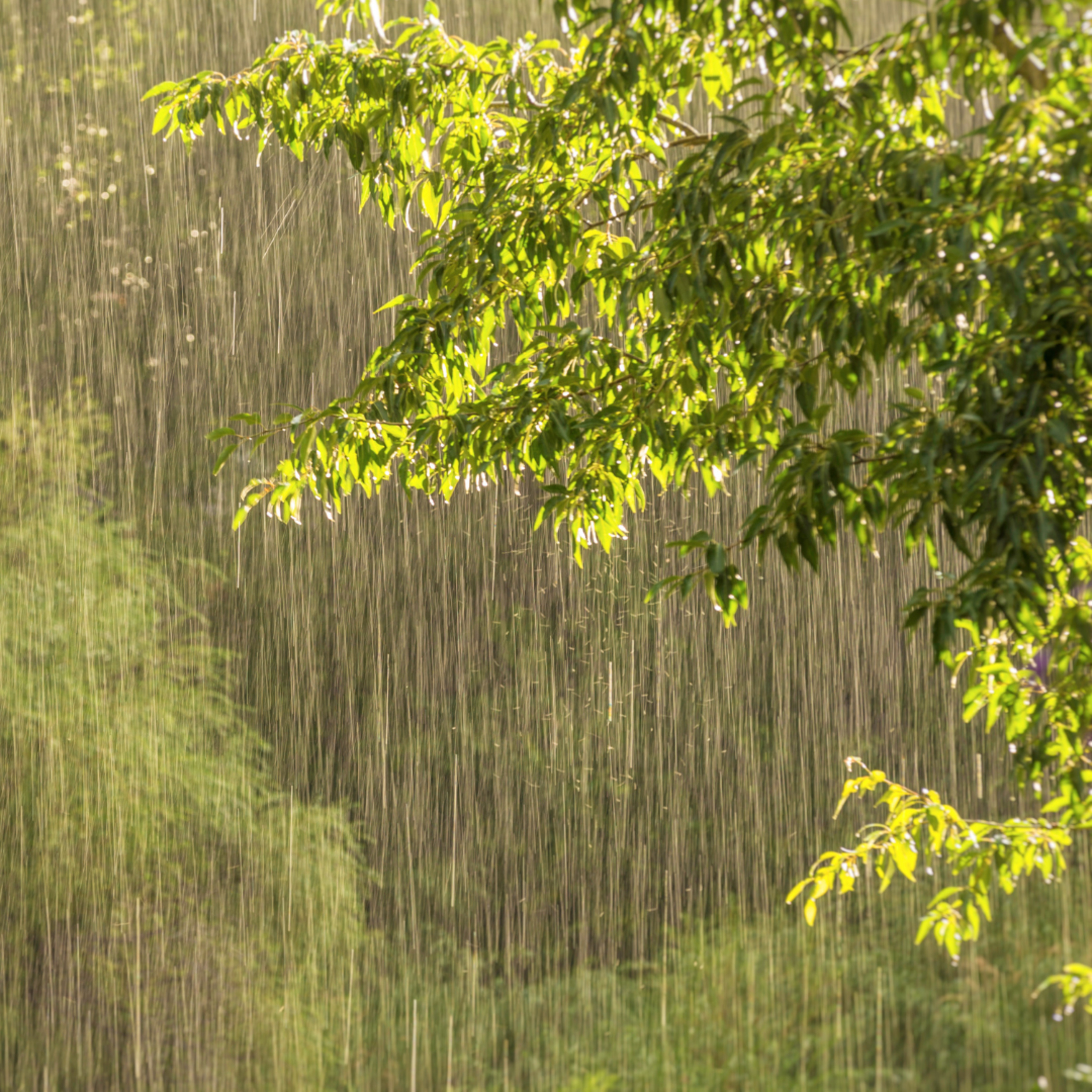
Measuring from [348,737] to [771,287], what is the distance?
796cm

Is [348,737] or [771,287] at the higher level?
[771,287]

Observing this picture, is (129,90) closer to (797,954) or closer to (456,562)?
(456,562)

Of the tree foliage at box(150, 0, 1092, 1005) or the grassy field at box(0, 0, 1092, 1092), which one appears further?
the grassy field at box(0, 0, 1092, 1092)

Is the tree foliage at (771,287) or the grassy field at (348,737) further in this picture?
the grassy field at (348,737)

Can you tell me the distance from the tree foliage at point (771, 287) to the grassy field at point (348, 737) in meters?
4.99

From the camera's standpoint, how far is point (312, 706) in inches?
387

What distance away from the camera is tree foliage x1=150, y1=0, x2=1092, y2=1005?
184cm

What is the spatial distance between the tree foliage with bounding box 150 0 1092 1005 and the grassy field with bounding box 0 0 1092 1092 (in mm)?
4990

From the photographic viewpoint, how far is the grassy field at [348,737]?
25.4ft

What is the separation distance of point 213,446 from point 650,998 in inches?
215

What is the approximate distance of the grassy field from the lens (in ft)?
25.4

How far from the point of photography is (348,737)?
9.70 m

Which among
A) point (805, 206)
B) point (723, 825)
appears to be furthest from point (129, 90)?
point (805, 206)

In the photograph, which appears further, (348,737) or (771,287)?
(348,737)
